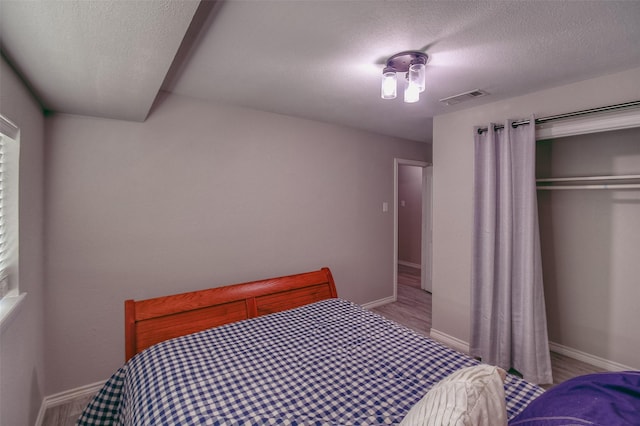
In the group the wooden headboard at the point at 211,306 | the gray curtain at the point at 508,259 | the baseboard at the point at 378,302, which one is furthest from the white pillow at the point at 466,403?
the baseboard at the point at 378,302

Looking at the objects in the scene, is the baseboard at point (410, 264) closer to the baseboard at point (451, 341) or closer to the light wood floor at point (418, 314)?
the light wood floor at point (418, 314)

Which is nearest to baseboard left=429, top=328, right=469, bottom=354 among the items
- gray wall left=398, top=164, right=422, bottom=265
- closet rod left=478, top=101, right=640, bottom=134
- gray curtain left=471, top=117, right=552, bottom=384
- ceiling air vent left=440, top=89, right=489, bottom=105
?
gray curtain left=471, top=117, right=552, bottom=384

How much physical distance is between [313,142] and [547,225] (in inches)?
99.5

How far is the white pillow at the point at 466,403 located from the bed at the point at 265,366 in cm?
4

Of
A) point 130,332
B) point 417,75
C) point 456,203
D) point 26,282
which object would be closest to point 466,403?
point 417,75

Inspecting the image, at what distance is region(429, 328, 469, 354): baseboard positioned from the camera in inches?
117

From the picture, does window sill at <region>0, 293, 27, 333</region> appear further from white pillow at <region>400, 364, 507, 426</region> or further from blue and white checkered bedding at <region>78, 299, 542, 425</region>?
white pillow at <region>400, 364, 507, 426</region>

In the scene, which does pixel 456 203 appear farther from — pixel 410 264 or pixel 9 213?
pixel 410 264

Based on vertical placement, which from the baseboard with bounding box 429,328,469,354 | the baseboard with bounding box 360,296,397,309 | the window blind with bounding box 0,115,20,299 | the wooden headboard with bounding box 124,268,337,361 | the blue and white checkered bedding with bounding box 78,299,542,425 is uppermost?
the window blind with bounding box 0,115,20,299

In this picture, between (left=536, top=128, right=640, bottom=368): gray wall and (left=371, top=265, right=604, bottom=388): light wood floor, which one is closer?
(left=536, top=128, right=640, bottom=368): gray wall

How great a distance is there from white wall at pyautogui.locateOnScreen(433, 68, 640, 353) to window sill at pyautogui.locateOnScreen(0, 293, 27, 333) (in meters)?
3.24

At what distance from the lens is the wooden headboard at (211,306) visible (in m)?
1.79

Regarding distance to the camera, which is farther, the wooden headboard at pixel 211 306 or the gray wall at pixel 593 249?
the gray wall at pixel 593 249

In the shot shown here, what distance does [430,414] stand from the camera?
829 mm
